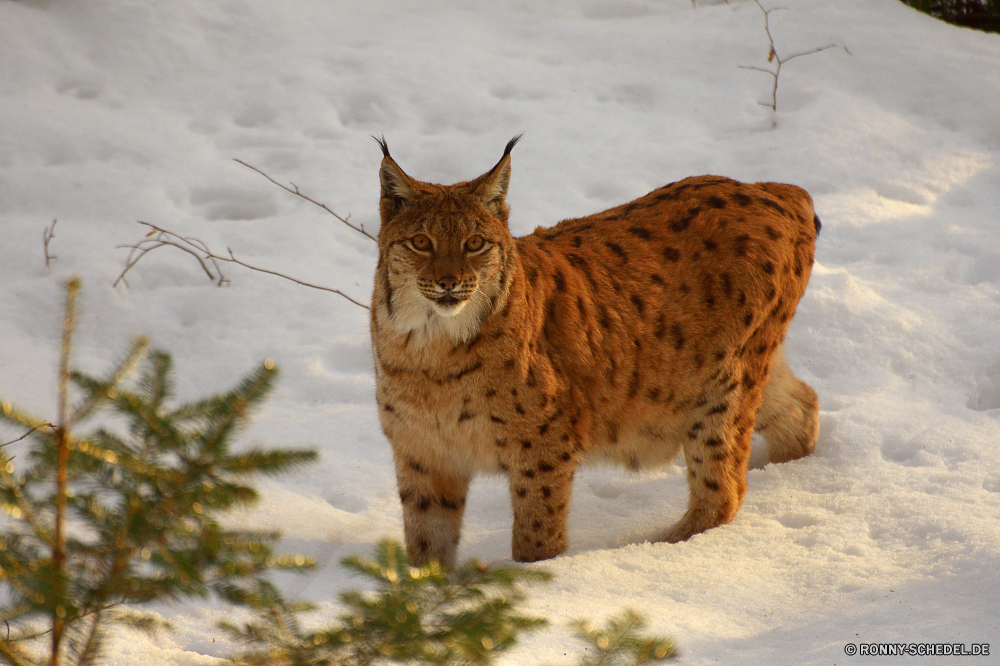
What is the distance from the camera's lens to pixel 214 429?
6.31 ft

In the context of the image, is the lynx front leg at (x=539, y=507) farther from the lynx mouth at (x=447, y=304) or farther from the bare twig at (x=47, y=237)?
the bare twig at (x=47, y=237)

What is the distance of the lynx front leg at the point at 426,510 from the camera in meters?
4.41

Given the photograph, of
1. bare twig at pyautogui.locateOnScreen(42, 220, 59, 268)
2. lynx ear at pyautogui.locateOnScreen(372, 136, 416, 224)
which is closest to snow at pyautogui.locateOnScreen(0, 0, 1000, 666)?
bare twig at pyautogui.locateOnScreen(42, 220, 59, 268)

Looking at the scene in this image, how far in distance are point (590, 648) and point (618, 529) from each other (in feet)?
5.57

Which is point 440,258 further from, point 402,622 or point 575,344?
point 402,622

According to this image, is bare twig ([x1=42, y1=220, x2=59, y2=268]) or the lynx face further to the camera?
bare twig ([x1=42, y1=220, x2=59, y2=268])

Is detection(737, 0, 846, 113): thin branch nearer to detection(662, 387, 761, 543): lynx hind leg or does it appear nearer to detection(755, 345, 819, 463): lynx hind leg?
detection(755, 345, 819, 463): lynx hind leg

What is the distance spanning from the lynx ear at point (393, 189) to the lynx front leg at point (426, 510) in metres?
1.12

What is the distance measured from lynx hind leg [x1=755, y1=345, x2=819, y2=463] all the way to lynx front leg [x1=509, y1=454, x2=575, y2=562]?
5.05 ft

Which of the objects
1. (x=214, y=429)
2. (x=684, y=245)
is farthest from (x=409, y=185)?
(x=214, y=429)

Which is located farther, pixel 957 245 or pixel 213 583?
pixel 957 245

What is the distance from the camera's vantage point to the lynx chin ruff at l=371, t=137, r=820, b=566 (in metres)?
4.12

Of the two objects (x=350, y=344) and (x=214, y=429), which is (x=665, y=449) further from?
(x=214, y=429)

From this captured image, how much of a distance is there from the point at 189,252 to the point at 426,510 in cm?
277
